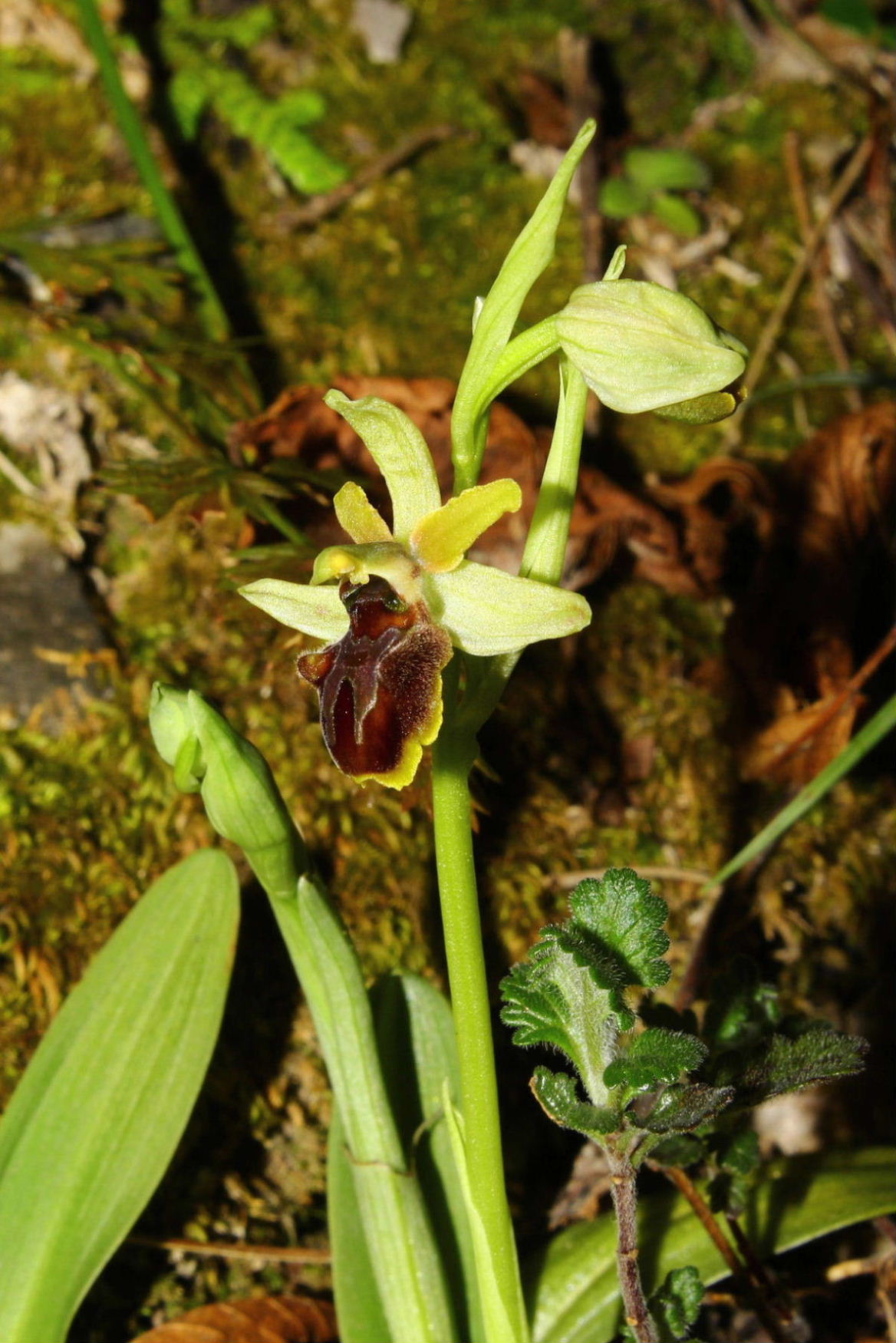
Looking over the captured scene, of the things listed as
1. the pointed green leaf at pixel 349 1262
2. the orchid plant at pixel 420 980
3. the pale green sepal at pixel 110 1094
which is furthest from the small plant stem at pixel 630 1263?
the pale green sepal at pixel 110 1094

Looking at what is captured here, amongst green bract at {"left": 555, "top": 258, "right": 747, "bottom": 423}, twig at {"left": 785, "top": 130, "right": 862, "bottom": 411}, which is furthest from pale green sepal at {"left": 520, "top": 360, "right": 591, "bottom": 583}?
twig at {"left": 785, "top": 130, "right": 862, "bottom": 411}

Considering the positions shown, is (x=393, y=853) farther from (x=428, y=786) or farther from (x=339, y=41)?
(x=339, y=41)

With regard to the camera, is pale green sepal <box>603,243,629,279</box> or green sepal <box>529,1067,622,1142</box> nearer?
green sepal <box>529,1067,622,1142</box>

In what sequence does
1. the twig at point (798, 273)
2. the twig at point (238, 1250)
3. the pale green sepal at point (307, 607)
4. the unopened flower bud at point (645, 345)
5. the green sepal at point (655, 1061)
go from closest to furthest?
the green sepal at point (655, 1061) < the unopened flower bud at point (645, 345) < the pale green sepal at point (307, 607) < the twig at point (238, 1250) < the twig at point (798, 273)

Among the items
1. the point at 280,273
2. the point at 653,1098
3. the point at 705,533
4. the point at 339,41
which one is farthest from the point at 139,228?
the point at 653,1098

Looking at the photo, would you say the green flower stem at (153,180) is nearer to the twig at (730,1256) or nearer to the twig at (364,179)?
the twig at (364,179)

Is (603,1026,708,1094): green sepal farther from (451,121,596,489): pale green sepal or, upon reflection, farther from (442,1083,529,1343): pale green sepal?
(451,121,596,489): pale green sepal

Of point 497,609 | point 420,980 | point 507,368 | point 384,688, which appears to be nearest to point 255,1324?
point 420,980
